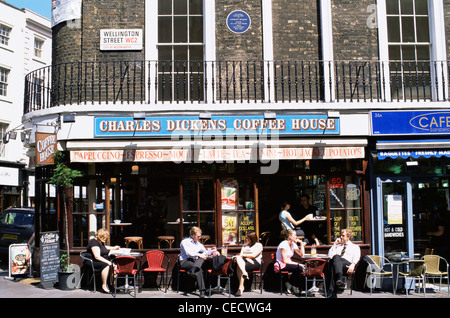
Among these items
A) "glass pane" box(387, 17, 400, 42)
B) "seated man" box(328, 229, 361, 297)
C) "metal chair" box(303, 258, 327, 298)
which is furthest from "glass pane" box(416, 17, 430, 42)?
"metal chair" box(303, 258, 327, 298)

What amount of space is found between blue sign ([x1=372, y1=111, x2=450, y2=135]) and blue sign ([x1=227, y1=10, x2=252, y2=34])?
11.6 ft

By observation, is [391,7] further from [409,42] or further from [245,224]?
[245,224]

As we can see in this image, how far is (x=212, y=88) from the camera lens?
1084 cm

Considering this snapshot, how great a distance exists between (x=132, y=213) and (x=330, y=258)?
447 centimetres

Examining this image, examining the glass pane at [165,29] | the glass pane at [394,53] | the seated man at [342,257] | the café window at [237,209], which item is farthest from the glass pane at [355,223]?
the glass pane at [165,29]

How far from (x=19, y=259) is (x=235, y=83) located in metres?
6.64

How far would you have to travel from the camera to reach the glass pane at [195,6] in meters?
11.4

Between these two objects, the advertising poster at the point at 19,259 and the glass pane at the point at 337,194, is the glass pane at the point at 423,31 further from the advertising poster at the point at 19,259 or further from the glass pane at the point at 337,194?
the advertising poster at the point at 19,259

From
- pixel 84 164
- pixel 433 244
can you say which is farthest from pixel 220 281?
pixel 433 244

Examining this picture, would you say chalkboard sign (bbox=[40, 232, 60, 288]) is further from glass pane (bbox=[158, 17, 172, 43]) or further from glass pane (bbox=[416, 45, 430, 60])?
glass pane (bbox=[416, 45, 430, 60])

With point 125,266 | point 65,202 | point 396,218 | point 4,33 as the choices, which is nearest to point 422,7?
point 396,218

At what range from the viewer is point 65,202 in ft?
34.8

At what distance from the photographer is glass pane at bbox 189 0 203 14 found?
37.5ft
